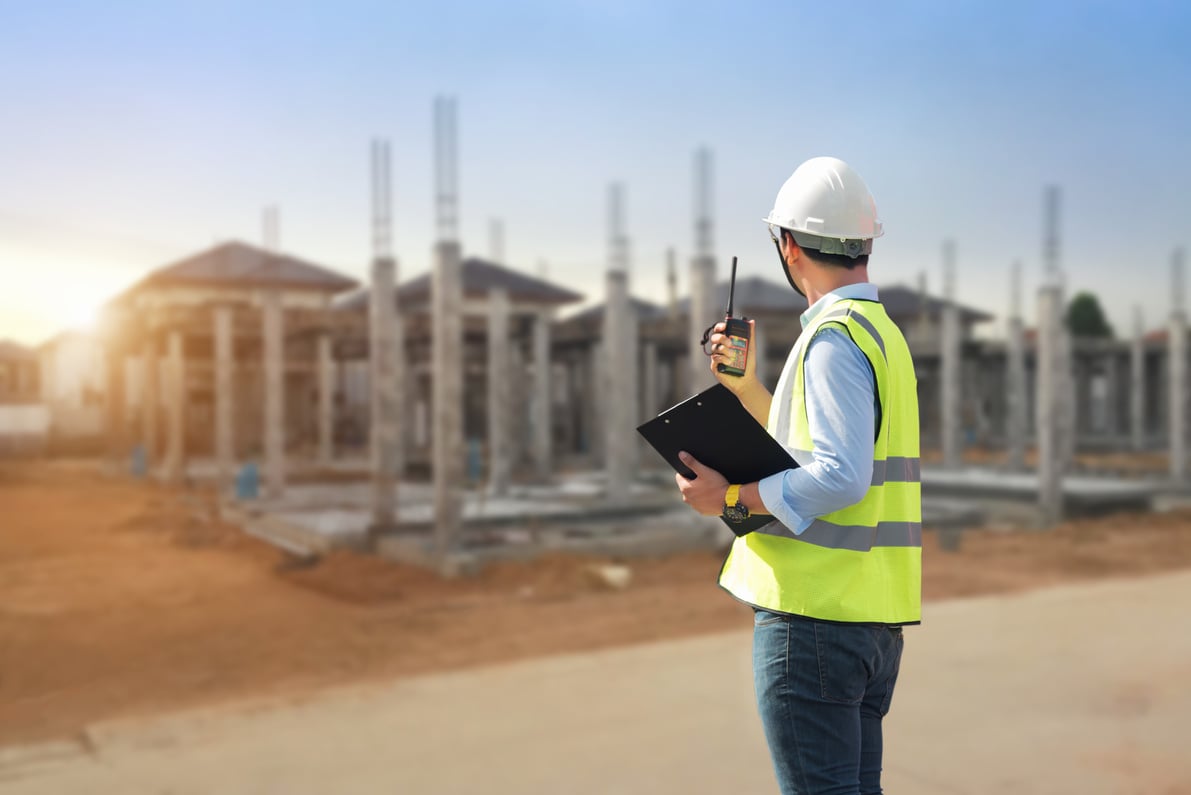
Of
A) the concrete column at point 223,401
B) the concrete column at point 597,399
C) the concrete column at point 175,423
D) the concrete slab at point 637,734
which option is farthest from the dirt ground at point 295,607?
the concrete column at point 597,399

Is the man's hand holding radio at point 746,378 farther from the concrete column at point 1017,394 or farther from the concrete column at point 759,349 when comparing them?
the concrete column at point 1017,394

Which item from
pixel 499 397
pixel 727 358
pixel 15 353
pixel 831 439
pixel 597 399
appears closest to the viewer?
pixel 831 439

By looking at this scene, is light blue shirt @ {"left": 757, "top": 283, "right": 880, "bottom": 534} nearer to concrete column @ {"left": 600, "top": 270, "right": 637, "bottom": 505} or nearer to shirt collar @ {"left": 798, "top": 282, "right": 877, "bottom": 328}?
shirt collar @ {"left": 798, "top": 282, "right": 877, "bottom": 328}

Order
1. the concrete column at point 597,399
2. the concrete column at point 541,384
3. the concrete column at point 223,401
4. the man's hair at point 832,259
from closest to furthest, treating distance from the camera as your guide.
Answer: the man's hair at point 832,259
the concrete column at point 223,401
the concrete column at point 541,384
the concrete column at point 597,399

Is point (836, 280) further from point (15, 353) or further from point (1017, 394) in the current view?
point (15, 353)

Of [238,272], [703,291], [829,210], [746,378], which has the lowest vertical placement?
[746,378]

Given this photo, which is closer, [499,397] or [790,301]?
[499,397]

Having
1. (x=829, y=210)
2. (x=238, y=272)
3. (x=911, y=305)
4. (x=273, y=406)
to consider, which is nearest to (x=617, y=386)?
(x=273, y=406)

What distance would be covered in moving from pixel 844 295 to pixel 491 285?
3191 centimetres

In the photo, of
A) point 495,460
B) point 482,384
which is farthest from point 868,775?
point 482,384

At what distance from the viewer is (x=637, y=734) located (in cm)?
497

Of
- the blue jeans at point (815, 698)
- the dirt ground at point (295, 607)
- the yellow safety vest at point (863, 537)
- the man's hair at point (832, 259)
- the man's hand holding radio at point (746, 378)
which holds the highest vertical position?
the man's hair at point (832, 259)

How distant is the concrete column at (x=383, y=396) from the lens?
1291 centimetres

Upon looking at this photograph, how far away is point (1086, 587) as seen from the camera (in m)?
9.47
